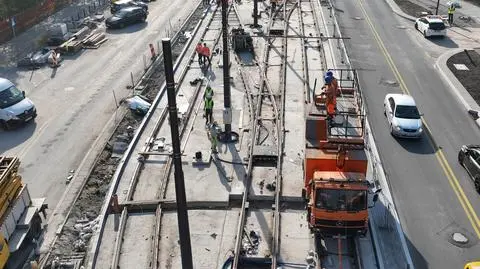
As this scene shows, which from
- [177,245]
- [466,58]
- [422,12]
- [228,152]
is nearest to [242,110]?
[228,152]

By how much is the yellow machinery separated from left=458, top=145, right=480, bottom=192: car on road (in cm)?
1656

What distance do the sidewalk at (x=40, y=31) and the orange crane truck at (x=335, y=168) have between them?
950 inches

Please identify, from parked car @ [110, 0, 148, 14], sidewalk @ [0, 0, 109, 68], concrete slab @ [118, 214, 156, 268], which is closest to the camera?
concrete slab @ [118, 214, 156, 268]

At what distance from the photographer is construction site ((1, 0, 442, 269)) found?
16.7m

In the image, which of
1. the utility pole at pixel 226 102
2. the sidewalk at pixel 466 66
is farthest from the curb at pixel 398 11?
the utility pole at pixel 226 102

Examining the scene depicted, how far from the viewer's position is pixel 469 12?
45.4 metres

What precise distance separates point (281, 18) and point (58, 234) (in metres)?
29.1

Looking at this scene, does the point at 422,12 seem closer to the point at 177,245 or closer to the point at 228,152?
the point at 228,152

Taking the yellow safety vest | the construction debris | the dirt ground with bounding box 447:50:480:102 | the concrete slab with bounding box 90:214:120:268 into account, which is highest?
the yellow safety vest

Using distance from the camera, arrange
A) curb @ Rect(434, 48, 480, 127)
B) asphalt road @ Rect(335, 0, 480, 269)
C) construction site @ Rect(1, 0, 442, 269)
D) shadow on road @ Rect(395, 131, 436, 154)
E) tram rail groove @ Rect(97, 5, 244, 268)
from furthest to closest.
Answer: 1. curb @ Rect(434, 48, 480, 127)
2. shadow on road @ Rect(395, 131, 436, 154)
3. asphalt road @ Rect(335, 0, 480, 269)
4. tram rail groove @ Rect(97, 5, 244, 268)
5. construction site @ Rect(1, 0, 442, 269)

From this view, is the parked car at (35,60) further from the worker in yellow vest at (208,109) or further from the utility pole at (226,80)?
the utility pole at (226,80)

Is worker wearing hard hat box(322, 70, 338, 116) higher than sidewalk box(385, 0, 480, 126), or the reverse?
worker wearing hard hat box(322, 70, 338, 116)

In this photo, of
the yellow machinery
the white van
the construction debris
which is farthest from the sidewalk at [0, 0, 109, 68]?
the construction debris

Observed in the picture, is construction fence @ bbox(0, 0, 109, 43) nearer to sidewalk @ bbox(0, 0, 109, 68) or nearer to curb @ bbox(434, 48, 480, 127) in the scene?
sidewalk @ bbox(0, 0, 109, 68)
